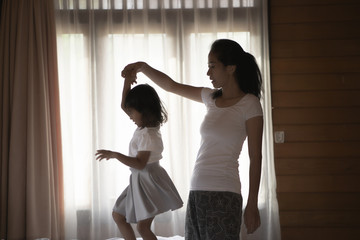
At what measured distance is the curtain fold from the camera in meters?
3.53

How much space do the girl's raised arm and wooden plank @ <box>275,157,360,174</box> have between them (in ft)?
6.33

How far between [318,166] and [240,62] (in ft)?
7.40

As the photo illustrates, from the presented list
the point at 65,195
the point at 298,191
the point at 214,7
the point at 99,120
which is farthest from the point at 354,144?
the point at 65,195

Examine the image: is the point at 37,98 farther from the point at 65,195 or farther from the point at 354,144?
the point at 354,144

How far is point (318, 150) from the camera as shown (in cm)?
374

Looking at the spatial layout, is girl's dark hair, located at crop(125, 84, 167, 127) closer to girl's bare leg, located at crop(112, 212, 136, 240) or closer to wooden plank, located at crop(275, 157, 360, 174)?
girl's bare leg, located at crop(112, 212, 136, 240)

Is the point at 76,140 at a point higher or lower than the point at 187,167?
higher

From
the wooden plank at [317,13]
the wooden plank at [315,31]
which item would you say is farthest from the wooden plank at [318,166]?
the wooden plank at [317,13]

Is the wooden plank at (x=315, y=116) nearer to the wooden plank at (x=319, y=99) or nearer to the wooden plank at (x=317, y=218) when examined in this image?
the wooden plank at (x=319, y=99)

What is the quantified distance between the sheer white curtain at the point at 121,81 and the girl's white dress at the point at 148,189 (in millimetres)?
1143

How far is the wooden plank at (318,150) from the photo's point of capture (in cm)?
374

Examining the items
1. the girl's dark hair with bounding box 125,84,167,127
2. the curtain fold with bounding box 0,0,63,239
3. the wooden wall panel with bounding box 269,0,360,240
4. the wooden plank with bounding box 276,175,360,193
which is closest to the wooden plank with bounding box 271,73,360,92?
the wooden wall panel with bounding box 269,0,360,240

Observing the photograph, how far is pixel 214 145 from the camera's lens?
1696 mm

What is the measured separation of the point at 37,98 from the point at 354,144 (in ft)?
8.33
